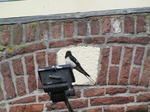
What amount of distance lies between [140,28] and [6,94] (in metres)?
1.09

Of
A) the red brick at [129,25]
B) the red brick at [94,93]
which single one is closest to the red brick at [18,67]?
the red brick at [94,93]

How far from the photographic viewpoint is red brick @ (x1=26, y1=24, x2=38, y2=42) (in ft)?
9.73

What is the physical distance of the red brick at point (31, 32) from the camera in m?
2.97

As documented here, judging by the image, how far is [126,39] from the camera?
291 centimetres

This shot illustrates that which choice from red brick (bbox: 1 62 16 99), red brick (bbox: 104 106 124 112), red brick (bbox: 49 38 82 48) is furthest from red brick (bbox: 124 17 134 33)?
red brick (bbox: 1 62 16 99)

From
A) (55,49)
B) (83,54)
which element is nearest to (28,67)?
(55,49)

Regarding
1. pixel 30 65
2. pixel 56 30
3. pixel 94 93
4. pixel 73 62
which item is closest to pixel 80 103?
pixel 94 93

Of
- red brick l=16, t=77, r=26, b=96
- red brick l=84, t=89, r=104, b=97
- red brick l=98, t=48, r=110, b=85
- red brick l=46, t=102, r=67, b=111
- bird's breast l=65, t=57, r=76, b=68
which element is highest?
bird's breast l=65, t=57, r=76, b=68

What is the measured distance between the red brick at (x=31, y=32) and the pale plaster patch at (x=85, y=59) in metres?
0.23

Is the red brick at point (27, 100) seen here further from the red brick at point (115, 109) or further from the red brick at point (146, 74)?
the red brick at point (146, 74)

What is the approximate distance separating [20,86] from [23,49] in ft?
0.90

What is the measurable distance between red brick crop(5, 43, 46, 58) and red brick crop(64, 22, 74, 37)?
0.19 m

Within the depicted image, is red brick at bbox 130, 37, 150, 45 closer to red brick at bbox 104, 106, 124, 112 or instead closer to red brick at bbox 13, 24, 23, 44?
red brick at bbox 104, 106, 124, 112

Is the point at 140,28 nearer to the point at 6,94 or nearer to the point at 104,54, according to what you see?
the point at 104,54
